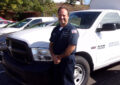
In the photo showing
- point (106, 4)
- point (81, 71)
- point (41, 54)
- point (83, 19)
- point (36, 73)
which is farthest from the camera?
point (106, 4)

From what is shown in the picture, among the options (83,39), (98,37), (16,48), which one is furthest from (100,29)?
(16,48)

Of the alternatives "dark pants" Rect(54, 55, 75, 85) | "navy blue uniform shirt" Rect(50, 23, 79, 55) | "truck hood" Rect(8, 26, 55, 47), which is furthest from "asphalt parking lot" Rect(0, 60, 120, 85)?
"navy blue uniform shirt" Rect(50, 23, 79, 55)

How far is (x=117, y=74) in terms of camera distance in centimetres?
499

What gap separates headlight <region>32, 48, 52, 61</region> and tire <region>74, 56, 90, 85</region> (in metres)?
0.66

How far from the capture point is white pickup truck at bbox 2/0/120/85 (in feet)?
10.9

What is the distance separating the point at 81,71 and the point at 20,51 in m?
1.35

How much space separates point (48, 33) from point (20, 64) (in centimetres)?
86

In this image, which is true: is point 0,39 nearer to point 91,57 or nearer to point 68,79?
point 91,57

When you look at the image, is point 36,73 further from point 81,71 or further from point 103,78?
point 103,78

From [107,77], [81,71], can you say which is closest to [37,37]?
[81,71]

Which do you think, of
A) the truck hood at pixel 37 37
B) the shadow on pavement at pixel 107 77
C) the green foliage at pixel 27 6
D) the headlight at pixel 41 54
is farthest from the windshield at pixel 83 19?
the green foliage at pixel 27 6

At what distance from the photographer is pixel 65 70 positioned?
9.53 feet

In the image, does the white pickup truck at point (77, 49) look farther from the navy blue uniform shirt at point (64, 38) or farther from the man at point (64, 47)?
the navy blue uniform shirt at point (64, 38)

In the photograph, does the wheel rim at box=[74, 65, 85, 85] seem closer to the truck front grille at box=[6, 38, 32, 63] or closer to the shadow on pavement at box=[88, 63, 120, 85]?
the shadow on pavement at box=[88, 63, 120, 85]
